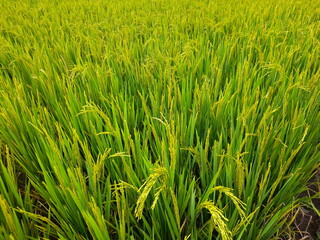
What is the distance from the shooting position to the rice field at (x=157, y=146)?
647 mm

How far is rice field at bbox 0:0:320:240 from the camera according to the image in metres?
0.65

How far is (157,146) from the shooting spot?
0.83 meters

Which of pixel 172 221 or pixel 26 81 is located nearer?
pixel 172 221

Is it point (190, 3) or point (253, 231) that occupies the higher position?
point (190, 3)

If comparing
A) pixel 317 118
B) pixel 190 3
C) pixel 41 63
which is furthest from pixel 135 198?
pixel 190 3

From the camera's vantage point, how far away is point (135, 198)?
2.39 feet

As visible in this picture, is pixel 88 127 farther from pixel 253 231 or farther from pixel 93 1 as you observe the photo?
pixel 93 1

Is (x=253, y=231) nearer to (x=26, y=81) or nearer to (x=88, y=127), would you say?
(x=88, y=127)

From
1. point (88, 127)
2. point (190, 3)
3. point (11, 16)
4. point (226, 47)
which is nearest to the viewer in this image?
point (88, 127)

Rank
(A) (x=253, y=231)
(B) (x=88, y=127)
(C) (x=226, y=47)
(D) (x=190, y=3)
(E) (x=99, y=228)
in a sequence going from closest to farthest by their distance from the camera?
(E) (x=99, y=228), (A) (x=253, y=231), (B) (x=88, y=127), (C) (x=226, y=47), (D) (x=190, y=3)

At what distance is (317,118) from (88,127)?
34.7 inches

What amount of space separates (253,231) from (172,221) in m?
0.25

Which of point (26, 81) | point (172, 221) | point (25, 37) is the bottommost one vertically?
point (172, 221)


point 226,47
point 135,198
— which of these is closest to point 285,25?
point 226,47
